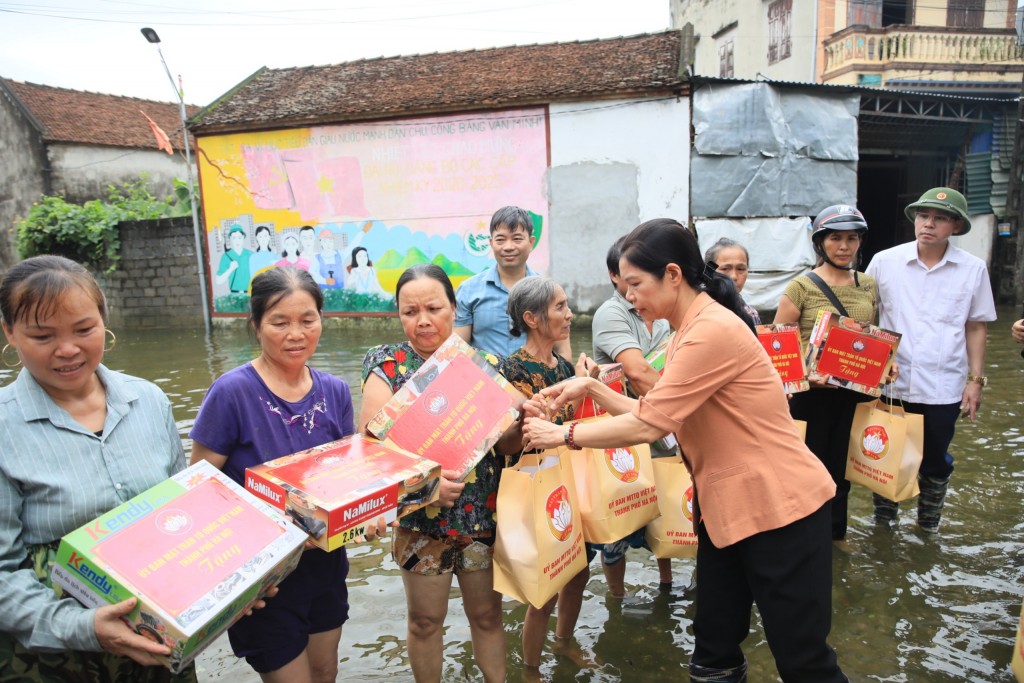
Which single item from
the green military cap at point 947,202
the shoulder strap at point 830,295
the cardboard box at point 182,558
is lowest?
the cardboard box at point 182,558

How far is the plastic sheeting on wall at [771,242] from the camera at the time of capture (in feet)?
41.9

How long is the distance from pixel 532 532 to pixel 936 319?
3.01 metres

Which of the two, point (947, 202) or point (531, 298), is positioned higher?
point (947, 202)

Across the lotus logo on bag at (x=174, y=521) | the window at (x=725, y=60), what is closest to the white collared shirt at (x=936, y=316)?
the lotus logo on bag at (x=174, y=521)

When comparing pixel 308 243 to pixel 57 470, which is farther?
pixel 308 243

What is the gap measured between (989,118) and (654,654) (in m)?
16.4

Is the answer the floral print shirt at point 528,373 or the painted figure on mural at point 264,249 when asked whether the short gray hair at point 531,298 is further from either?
the painted figure on mural at point 264,249

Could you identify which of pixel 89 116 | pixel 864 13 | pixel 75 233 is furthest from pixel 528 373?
pixel 89 116

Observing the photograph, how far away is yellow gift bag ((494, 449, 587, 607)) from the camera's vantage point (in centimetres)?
233

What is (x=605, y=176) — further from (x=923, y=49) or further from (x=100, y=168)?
(x=100, y=168)

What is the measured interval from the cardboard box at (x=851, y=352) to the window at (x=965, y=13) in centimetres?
1915

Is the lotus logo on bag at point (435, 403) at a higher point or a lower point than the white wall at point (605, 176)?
lower

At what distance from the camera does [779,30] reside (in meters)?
18.8

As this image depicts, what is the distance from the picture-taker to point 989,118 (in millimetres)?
14391
